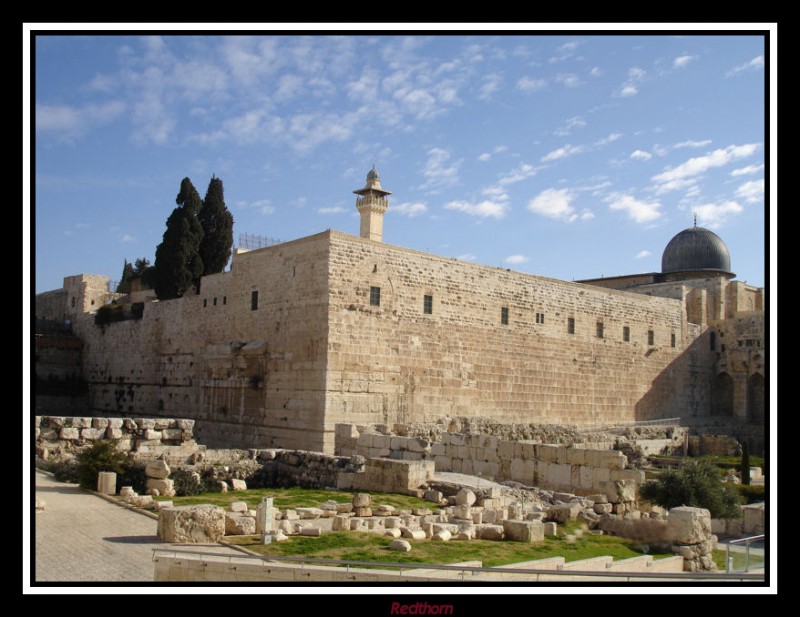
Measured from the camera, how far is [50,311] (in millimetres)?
35062

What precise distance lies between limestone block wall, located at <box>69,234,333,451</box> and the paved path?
689 centimetres

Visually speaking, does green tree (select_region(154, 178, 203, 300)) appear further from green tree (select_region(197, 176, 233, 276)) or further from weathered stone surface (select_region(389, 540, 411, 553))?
weathered stone surface (select_region(389, 540, 411, 553))

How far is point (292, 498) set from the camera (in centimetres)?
1248

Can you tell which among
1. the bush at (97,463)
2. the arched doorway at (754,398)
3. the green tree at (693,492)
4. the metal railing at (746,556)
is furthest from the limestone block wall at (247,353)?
the arched doorway at (754,398)

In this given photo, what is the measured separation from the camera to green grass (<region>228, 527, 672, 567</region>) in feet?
26.7

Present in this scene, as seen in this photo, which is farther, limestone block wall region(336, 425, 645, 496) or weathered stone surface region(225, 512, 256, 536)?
limestone block wall region(336, 425, 645, 496)

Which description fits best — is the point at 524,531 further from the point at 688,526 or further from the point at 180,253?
the point at 180,253

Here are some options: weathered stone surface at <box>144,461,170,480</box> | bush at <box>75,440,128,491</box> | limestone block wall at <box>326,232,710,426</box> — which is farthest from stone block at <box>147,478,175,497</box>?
limestone block wall at <box>326,232,710,426</box>

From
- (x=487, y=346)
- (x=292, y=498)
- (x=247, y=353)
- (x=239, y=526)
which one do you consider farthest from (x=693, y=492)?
(x=247, y=353)

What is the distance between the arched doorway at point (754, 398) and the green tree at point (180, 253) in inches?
801

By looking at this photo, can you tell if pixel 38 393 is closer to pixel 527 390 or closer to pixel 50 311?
pixel 50 311

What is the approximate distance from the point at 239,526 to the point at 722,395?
25.6 meters

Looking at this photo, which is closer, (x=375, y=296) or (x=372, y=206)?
(x=375, y=296)

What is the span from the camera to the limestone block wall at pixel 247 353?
17.7 m
